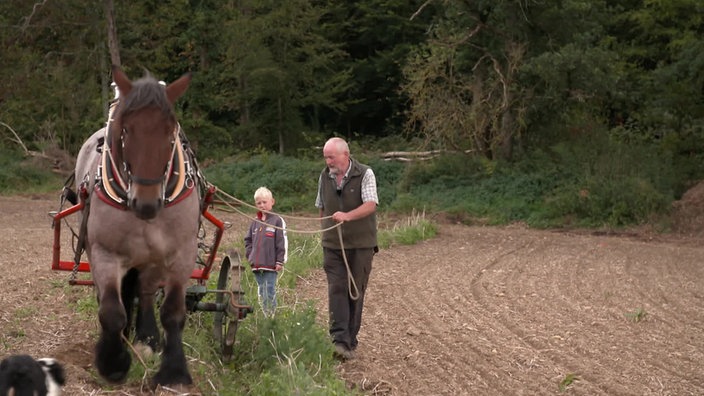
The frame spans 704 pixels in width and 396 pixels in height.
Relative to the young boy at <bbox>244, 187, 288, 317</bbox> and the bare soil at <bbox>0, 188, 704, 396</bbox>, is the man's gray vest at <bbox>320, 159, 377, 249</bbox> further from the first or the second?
the young boy at <bbox>244, 187, 288, 317</bbox>

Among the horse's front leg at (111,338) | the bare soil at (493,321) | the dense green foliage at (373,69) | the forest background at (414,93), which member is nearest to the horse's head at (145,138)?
the horse's front leg at (111,338)

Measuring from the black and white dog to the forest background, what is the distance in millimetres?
21867

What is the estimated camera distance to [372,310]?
12570mm

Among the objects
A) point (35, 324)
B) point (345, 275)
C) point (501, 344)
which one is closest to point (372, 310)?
point (501, 344)

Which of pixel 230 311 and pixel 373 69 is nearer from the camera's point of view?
pixel 230 311

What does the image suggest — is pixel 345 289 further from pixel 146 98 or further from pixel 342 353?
pixel 146 98

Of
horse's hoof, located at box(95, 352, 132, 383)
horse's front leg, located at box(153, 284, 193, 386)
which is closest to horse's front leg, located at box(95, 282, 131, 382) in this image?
horse's hoof, located at box(95, 352, 132, 383)

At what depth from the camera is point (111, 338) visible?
22.8ft

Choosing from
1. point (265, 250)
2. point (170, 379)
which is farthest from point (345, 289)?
point (170, 379)

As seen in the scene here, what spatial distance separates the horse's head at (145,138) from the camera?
6.53 meters

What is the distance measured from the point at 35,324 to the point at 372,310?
4367 mm

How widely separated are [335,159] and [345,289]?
1.12 meters

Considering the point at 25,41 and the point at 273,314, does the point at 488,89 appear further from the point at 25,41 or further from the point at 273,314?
the point at 273,314

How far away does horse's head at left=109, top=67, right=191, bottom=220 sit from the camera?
653 cm
